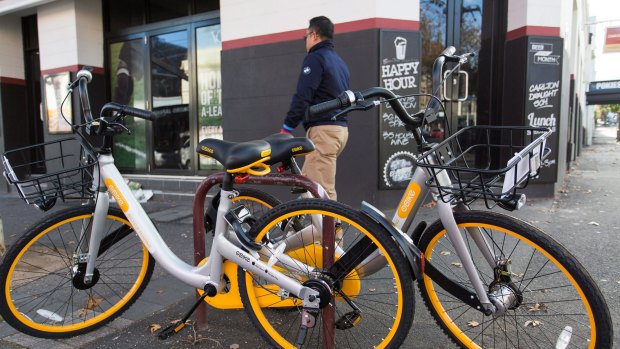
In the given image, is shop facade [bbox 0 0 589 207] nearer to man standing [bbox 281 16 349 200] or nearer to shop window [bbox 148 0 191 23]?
shop window [bbox 148 0 191 23]

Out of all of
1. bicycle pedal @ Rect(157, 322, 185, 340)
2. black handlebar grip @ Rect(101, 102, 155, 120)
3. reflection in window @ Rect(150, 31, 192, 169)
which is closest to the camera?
bicycle pedal @ Rect(157, 322, 185, 340)

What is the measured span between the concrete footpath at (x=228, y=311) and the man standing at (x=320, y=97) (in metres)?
1.24

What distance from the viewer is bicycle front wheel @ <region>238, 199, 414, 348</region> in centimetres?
204

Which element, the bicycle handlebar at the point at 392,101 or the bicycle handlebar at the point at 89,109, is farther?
the bicycle handlebar at the point at 89,109

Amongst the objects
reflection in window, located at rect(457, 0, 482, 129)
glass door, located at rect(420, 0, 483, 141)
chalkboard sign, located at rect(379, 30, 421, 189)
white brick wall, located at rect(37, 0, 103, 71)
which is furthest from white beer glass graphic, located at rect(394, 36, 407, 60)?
white brick wall, located at rect(37, 0, 103, 71)

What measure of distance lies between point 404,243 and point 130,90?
28.1 ft

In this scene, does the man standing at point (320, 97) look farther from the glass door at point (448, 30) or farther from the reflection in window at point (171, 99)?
the reflection in window at point (171, 99)

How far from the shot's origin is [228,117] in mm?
7246

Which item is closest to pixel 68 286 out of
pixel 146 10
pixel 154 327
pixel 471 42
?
pixel 154 327

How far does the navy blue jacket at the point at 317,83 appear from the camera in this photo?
3.43 metres

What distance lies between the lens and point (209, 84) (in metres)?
8.30

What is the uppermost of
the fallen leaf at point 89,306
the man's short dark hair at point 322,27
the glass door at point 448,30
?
the glass door at point 448,30

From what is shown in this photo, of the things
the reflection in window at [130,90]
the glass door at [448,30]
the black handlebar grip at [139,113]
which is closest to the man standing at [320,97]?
the black handlebar grip at [139,113]

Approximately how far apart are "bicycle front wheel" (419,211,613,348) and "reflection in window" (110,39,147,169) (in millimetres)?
7960
